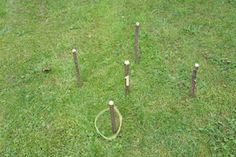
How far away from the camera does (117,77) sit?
26.9ft

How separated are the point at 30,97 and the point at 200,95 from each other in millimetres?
4215

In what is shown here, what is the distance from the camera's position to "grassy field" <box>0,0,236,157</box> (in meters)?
6.89

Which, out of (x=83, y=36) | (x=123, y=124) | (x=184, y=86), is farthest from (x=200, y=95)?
(x=83, y=36)

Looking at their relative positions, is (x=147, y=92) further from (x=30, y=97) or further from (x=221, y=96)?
(x=30, y=97)

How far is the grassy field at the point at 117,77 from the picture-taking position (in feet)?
22.6

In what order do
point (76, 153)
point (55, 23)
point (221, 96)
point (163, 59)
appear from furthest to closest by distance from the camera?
point (55, 23), point (163, 59), point (221, 96), point (76, 153)

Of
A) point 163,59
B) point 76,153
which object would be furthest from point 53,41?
point 76,153

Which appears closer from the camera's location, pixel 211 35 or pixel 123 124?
pixel 123 124

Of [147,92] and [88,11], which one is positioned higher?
[88,11]

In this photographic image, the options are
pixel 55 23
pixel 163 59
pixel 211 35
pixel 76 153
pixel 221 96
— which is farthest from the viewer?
pixel 55 23

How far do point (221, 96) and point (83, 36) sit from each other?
4367mm

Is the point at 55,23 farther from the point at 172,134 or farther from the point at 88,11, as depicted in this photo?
the point at 172,134

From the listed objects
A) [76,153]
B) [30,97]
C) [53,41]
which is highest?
[53,41]

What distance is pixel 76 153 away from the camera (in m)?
6.73
